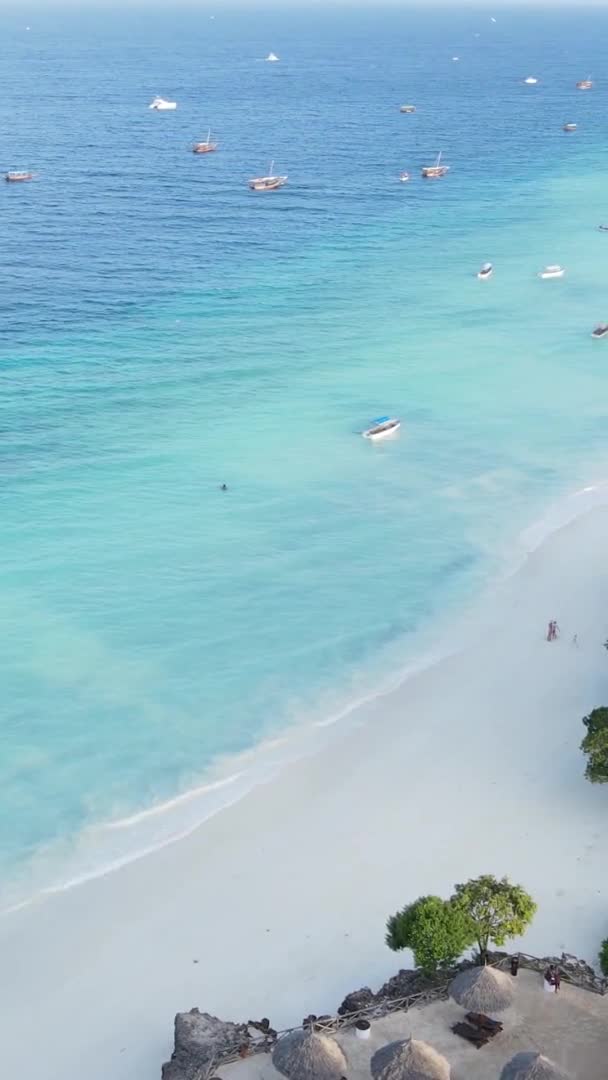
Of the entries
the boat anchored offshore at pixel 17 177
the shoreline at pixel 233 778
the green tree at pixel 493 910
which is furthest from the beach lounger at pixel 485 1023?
the boat anchored offshore at pixel 17 177

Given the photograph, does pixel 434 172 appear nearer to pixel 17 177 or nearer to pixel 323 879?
pixel 17 177

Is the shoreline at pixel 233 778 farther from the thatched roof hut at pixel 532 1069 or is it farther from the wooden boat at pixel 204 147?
the wooden boat at pixel 204 147

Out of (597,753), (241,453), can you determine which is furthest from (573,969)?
(241,453)

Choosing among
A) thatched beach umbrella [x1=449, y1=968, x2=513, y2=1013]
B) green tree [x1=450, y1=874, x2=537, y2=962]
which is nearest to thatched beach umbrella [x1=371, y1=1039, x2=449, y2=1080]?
thatched beach umbrella [x1=449, y1=968, x2=513, y2=1013]

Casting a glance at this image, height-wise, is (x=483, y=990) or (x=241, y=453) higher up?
(x=241, y=453)

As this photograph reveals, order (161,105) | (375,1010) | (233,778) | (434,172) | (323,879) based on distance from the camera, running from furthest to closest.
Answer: (161,105)
(434,172)
(233,778)
(323,879)
(375,1010)

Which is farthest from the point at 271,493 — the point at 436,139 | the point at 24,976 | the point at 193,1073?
the point at 436,139
